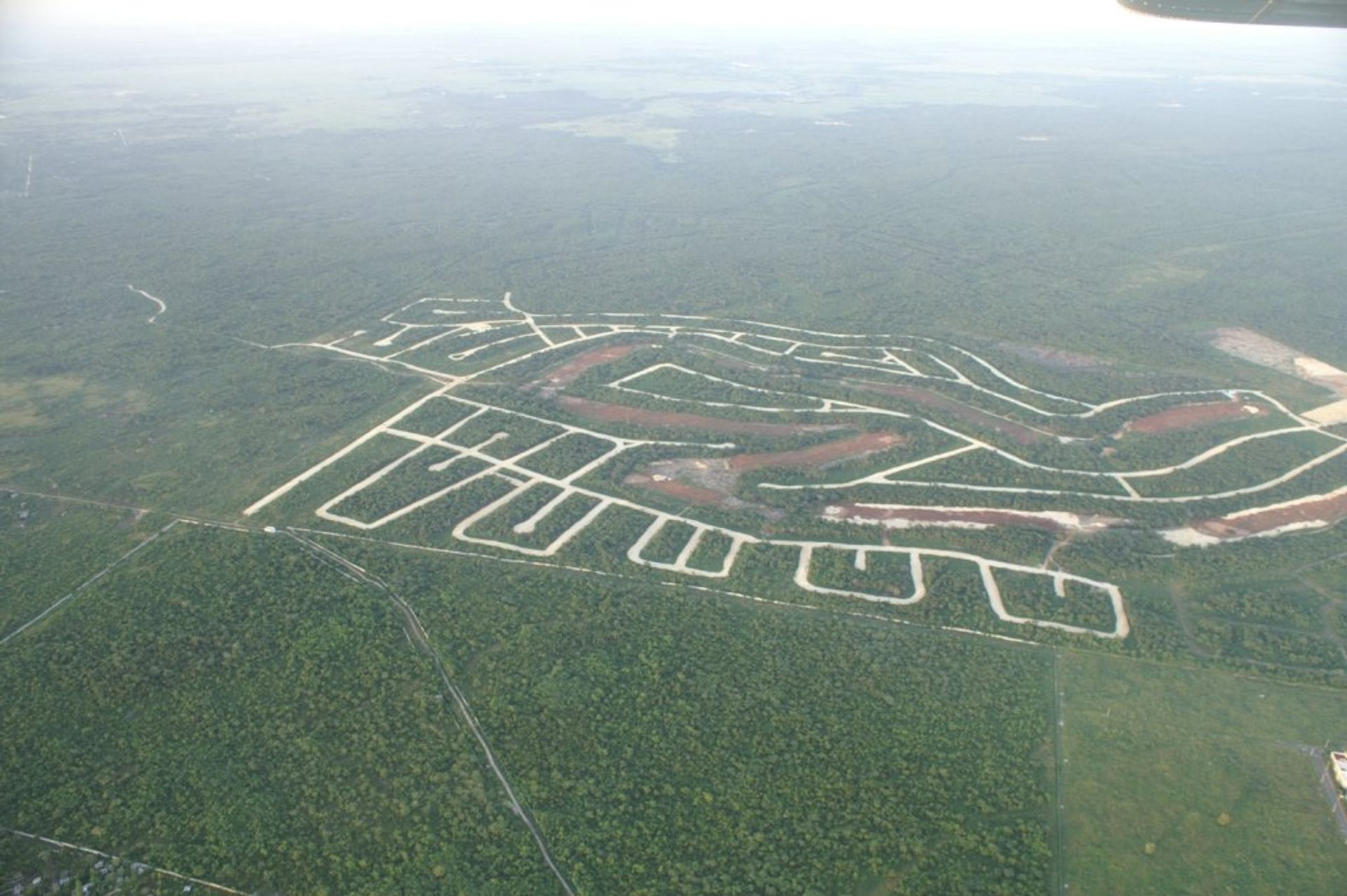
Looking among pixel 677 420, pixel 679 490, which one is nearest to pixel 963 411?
pixel 677 420

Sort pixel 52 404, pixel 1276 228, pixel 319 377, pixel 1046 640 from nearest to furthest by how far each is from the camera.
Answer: pixel 1046 640 < pixel 52 404 < pixel 319 377 < pixel 1276 228

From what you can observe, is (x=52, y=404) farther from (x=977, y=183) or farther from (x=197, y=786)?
(x=977, y=183)

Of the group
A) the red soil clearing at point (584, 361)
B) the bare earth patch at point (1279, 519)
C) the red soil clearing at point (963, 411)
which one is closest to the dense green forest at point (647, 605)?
the red soil clearing at point (963, 411)

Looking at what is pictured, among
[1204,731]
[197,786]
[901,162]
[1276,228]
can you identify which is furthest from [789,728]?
[901,162]

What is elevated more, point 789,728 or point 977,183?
point 977,183

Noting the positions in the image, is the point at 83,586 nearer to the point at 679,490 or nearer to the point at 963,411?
the point at 679,490

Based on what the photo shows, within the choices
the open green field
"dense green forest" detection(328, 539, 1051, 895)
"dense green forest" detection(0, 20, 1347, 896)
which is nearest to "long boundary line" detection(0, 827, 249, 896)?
"dense green forest" detection(0, 20, 1347, 896)
